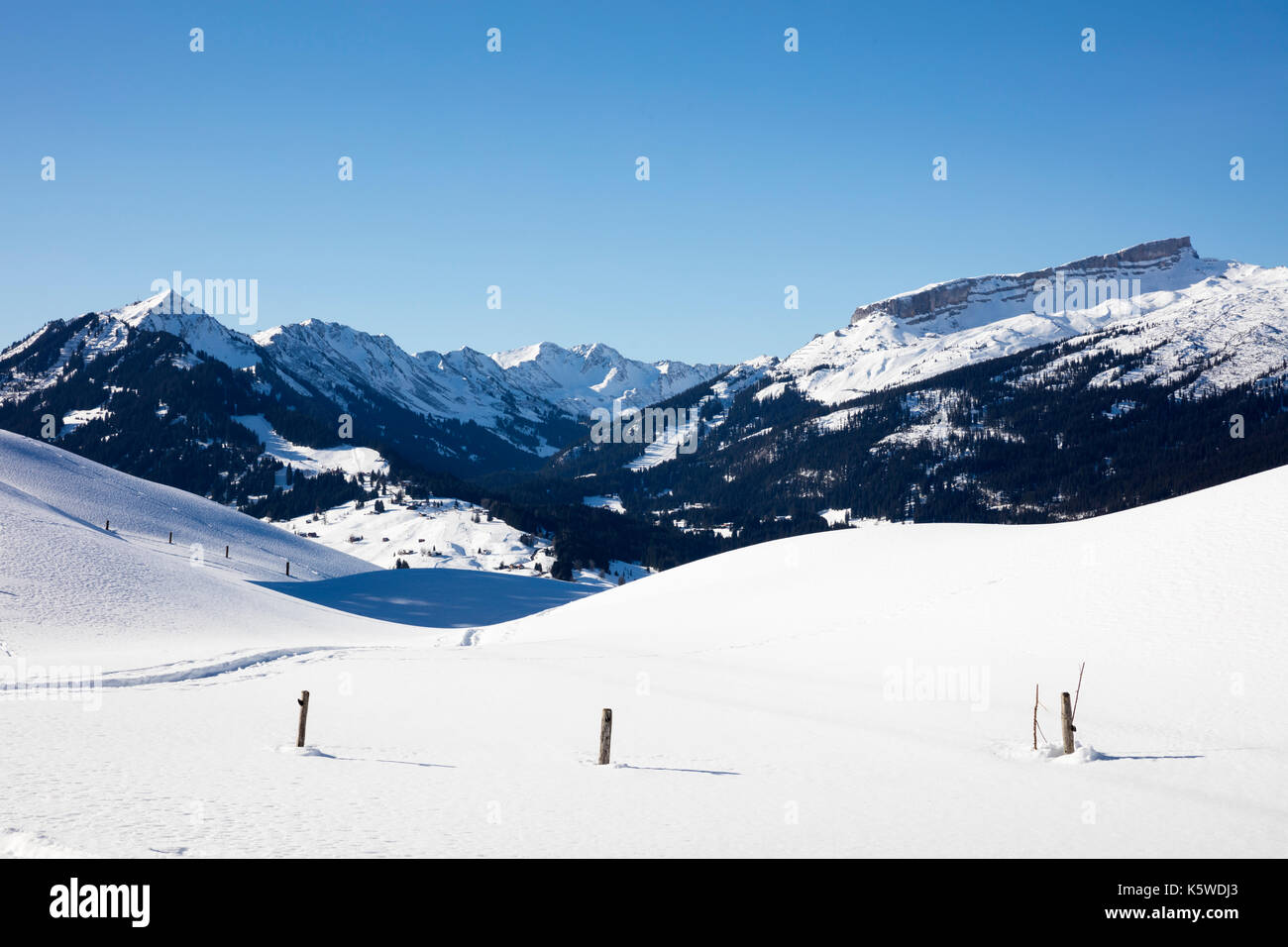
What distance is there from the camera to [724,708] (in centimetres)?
2834

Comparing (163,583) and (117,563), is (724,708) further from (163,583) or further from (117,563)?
(117,563)

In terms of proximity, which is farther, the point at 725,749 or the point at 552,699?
the point at 552,699

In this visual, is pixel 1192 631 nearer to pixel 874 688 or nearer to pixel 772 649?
pixel 874 688

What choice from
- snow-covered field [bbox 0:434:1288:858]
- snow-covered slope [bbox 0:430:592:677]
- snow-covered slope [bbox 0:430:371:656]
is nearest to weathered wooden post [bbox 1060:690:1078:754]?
snow-covered field [bbox 0:434:1288:858]

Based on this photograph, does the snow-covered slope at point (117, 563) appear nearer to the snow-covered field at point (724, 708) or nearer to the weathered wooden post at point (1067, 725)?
the snow-covered field at point (724, 708)

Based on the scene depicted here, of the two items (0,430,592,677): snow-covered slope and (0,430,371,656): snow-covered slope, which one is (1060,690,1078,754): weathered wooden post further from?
(0,430,371,656): snow-covered slope

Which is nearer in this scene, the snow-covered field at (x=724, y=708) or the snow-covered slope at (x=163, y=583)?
the snow-covered field at (x=724, y=708)

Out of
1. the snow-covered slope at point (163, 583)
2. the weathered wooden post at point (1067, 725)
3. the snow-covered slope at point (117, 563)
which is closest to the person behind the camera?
the weathered wooden post at point (1067, 725)

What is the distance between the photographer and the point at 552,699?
30281 mm

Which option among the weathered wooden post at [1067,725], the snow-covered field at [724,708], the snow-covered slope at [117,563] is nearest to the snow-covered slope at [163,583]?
the snow-covered slope at [117,563]

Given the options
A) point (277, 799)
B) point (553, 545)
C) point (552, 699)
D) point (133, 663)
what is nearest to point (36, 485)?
point (133, 663)

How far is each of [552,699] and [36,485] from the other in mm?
70978

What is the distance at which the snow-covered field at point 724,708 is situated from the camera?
15602 mm
